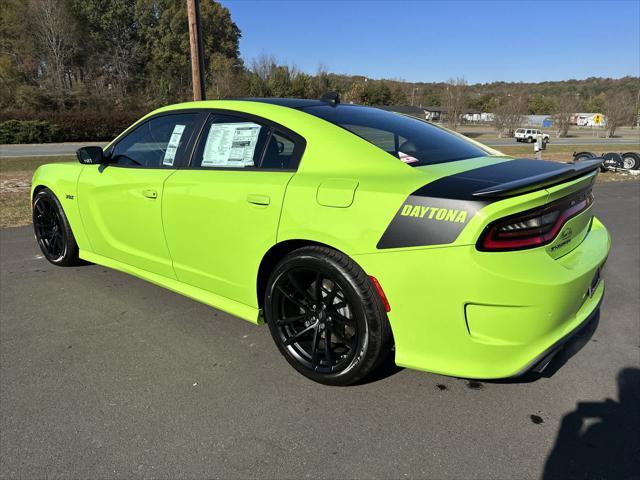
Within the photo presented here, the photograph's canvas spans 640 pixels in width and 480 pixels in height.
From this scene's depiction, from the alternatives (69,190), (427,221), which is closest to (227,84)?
(69,190)

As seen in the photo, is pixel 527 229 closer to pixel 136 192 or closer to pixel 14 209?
pixel 136 192

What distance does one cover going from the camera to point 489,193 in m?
1.90

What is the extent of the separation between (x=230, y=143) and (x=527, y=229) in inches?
72.8

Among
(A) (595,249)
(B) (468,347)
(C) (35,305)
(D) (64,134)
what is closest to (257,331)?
(B) (468,347)

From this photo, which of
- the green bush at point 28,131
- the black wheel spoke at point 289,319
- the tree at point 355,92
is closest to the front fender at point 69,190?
the black wheel spoke at point 289,319

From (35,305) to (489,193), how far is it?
3490mm

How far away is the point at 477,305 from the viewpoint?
198cm

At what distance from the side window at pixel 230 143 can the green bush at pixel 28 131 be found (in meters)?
31.5

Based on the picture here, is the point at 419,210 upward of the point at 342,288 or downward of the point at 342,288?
upward

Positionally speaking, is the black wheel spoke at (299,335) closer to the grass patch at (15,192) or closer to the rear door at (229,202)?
the rear door at (229,202)

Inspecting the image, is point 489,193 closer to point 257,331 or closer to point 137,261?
point 257,331

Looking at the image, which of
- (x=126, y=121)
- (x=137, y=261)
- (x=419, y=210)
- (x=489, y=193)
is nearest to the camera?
(x=489, y=193)

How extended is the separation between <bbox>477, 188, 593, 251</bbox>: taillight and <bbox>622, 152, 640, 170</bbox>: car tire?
15894 mm

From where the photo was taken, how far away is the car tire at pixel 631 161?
1517 cm
